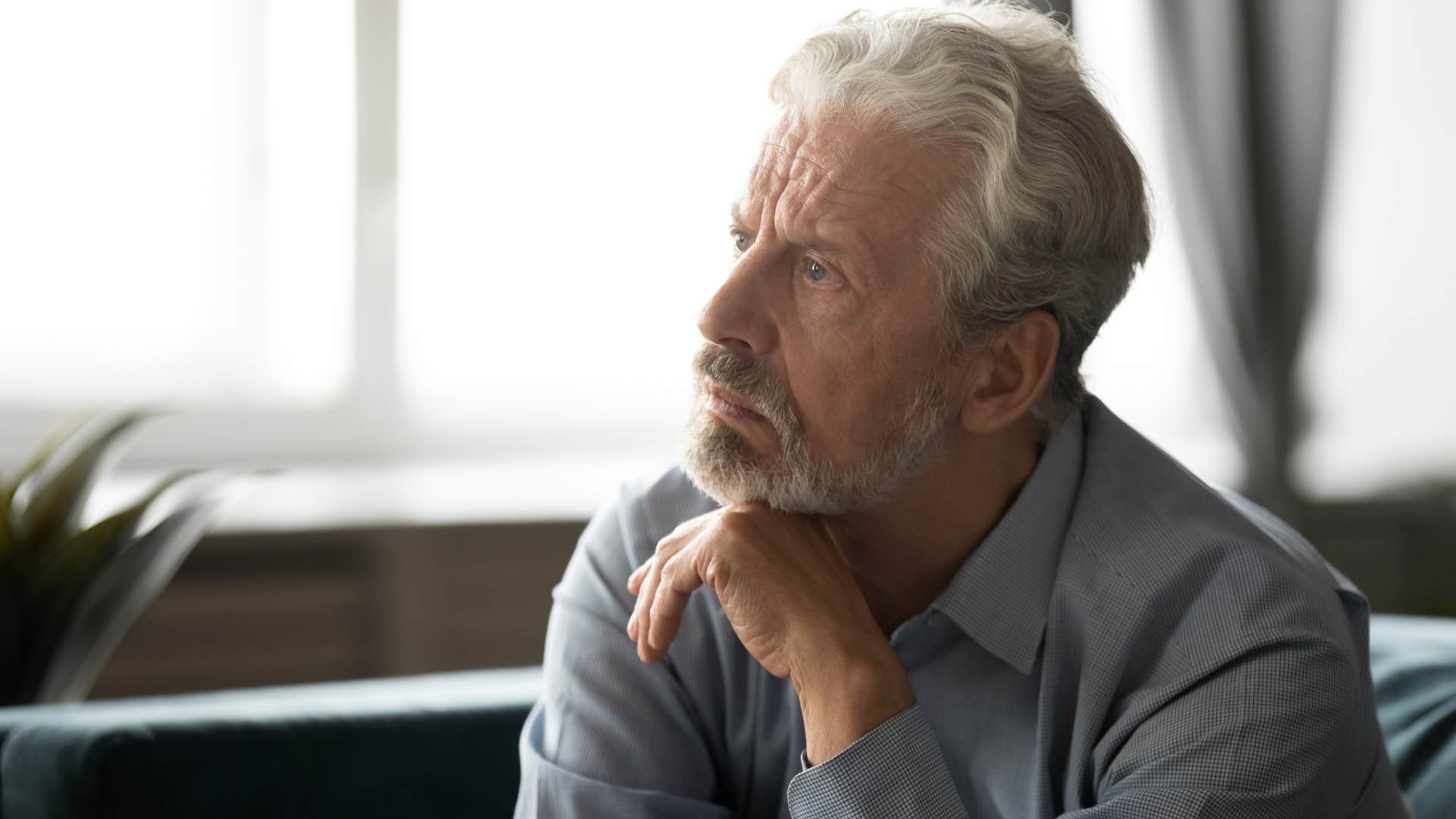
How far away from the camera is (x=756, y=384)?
1.30 metres

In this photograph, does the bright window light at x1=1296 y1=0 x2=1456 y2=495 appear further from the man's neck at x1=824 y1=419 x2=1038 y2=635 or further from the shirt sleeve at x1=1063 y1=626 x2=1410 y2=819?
the shirt sleeve at x1=1063 y1=626 x2=1410 y2=819

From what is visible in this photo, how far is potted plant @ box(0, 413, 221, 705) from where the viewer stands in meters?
1.71

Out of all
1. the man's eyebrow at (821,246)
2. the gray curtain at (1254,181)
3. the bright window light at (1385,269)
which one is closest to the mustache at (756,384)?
the man's eyebrow at (821,246)

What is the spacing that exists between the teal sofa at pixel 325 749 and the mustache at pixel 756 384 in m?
0.53

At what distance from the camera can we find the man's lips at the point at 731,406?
1.31m

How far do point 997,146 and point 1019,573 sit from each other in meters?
0.43

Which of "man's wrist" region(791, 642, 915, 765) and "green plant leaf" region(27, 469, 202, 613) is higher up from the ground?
"man's wrist" region(791, 642, 915, 765)

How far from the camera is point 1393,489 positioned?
335 cm

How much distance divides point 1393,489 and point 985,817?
254 centimetres

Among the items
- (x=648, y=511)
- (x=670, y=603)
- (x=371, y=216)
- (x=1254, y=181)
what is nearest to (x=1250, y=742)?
(x=670, y=603)

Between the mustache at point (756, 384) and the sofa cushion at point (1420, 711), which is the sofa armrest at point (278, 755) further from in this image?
the sofa cushion at point (1420, 711)

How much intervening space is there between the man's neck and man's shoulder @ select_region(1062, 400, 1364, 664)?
0.09m

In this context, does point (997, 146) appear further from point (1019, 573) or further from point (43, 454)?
point (43, 454)

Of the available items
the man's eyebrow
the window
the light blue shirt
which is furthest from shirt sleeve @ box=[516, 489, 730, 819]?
the window
